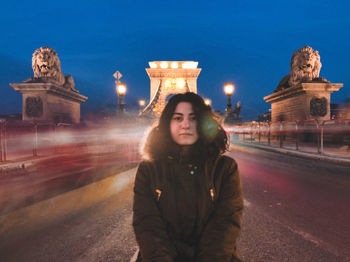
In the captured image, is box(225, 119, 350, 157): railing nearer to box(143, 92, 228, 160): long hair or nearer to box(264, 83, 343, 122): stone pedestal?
box(264, 83, 343, 122): stone pedestal

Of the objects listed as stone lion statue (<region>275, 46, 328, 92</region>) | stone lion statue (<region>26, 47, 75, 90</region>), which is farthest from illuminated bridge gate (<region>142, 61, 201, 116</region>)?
stone lion statue (<region>26, 47, 75, 90</region>)

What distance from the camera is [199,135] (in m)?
1.75

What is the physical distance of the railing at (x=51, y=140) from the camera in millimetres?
9395

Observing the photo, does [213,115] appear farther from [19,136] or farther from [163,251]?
[19,136]

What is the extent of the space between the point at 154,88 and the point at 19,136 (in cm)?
5467

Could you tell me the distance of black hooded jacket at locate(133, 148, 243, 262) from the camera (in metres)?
1.45

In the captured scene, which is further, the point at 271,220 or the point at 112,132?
the point at 112,132

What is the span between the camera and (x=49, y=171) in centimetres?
711

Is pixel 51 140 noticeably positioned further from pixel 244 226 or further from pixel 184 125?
pixel 184 125

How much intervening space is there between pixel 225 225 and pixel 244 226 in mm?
1791

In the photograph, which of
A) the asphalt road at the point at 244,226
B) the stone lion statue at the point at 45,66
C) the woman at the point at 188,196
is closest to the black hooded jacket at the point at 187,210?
the woman at the point at 188,196

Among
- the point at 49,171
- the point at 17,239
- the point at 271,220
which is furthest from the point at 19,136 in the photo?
the point at 271,220

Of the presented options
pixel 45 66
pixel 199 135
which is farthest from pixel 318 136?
pixel 45 66

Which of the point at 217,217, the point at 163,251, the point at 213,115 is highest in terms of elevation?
the point at 213,115
